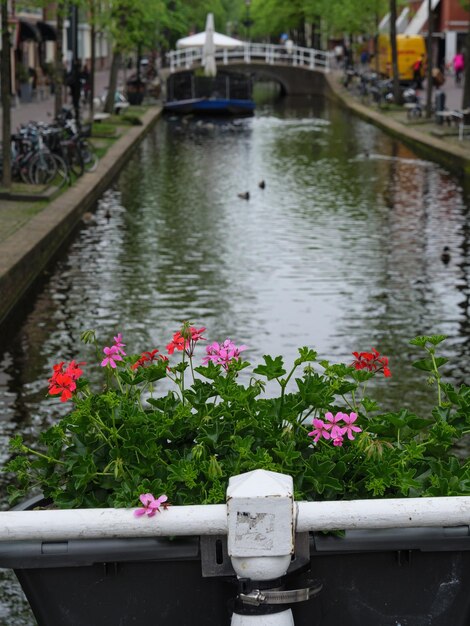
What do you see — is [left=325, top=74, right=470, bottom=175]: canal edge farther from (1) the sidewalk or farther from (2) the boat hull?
(1) the sidewalk

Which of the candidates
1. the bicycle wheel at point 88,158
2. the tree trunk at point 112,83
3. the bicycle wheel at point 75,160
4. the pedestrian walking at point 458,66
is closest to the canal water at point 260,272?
the bicycle wheel at point 75,160

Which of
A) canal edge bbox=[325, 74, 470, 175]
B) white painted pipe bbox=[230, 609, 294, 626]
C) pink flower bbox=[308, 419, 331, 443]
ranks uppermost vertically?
pink flower bbox=[308, 419, 331, 443]

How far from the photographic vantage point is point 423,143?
3394 cm

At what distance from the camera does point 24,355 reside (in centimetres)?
1139

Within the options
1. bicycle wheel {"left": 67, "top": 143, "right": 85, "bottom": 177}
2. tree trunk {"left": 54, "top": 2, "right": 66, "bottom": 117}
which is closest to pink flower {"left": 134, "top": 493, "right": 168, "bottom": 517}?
bicycle wheel {"left": 67, "top": 143, "right": 85, "bottom": 177}

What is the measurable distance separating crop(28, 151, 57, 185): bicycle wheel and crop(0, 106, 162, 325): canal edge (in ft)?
1.44

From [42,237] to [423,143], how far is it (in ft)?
62.2

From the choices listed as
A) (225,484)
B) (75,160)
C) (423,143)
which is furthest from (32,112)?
(225,484)

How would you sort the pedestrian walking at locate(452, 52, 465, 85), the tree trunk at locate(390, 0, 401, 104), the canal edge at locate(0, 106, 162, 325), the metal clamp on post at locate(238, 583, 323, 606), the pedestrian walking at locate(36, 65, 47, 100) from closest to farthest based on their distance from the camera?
1. the metal clamp on post at locate(238, 583, 323, 606)
2. the canal edge at locate(0, 106, 162, 325)
3. the tree trunk at locate(390, 0, 401, 104)
4. the pedestrian walking at locate(36, 65, 47, 100)
5. the pedestrian walking at locate(452, 52, 465, 85)

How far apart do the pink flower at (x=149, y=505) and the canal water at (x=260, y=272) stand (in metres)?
2.51

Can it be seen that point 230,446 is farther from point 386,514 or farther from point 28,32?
point 28,32

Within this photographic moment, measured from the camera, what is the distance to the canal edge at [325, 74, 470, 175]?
93.8 feet

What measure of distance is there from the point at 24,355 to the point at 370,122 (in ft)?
117

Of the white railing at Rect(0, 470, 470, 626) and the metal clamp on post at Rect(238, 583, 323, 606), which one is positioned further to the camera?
the metal clamp on post at Rect(238, 583, 323, 606)
